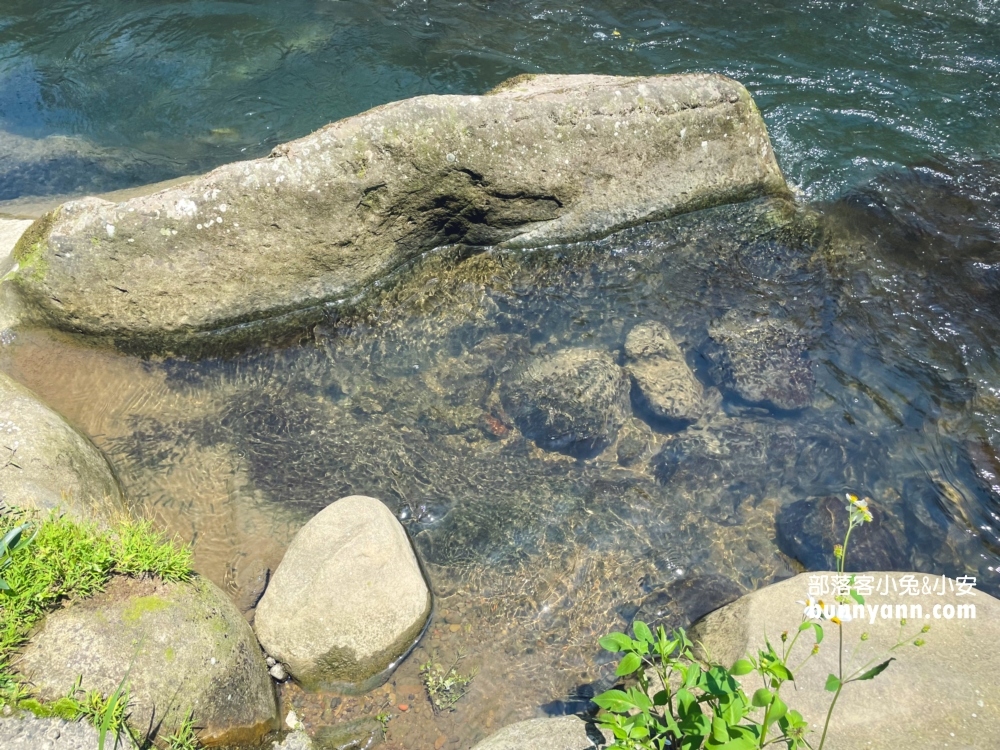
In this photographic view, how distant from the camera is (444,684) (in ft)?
14.6

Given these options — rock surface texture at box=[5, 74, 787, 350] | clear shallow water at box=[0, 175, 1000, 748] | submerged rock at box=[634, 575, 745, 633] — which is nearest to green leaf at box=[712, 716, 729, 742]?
clear shallow water at box=[0, 175, 1000, 748]

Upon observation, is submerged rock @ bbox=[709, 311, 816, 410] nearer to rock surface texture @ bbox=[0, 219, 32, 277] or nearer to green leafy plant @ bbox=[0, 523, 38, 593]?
green leafy plant @ bbox=[0, 523, 38, 593]

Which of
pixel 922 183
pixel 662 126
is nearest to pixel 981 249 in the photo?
pixel 922 183

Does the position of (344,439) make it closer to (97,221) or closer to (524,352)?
(524,352)

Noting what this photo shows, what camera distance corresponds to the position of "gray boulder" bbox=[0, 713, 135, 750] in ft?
10.9

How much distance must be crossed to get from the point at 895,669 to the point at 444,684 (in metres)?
2.53

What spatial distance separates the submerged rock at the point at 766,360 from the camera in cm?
591

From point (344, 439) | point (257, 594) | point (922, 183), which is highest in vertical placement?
point (922, 183)

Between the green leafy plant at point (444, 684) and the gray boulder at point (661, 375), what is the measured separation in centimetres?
252

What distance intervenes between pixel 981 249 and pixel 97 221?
7.85 meters

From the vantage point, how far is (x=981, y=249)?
705 cm

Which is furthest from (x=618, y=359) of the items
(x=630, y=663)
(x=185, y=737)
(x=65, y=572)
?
(x=65, y=572)

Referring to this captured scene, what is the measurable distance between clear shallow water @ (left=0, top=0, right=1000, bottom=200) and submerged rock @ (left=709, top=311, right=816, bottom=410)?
7.18 feet

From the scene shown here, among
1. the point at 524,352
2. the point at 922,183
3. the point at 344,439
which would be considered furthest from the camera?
the point at 922,183
